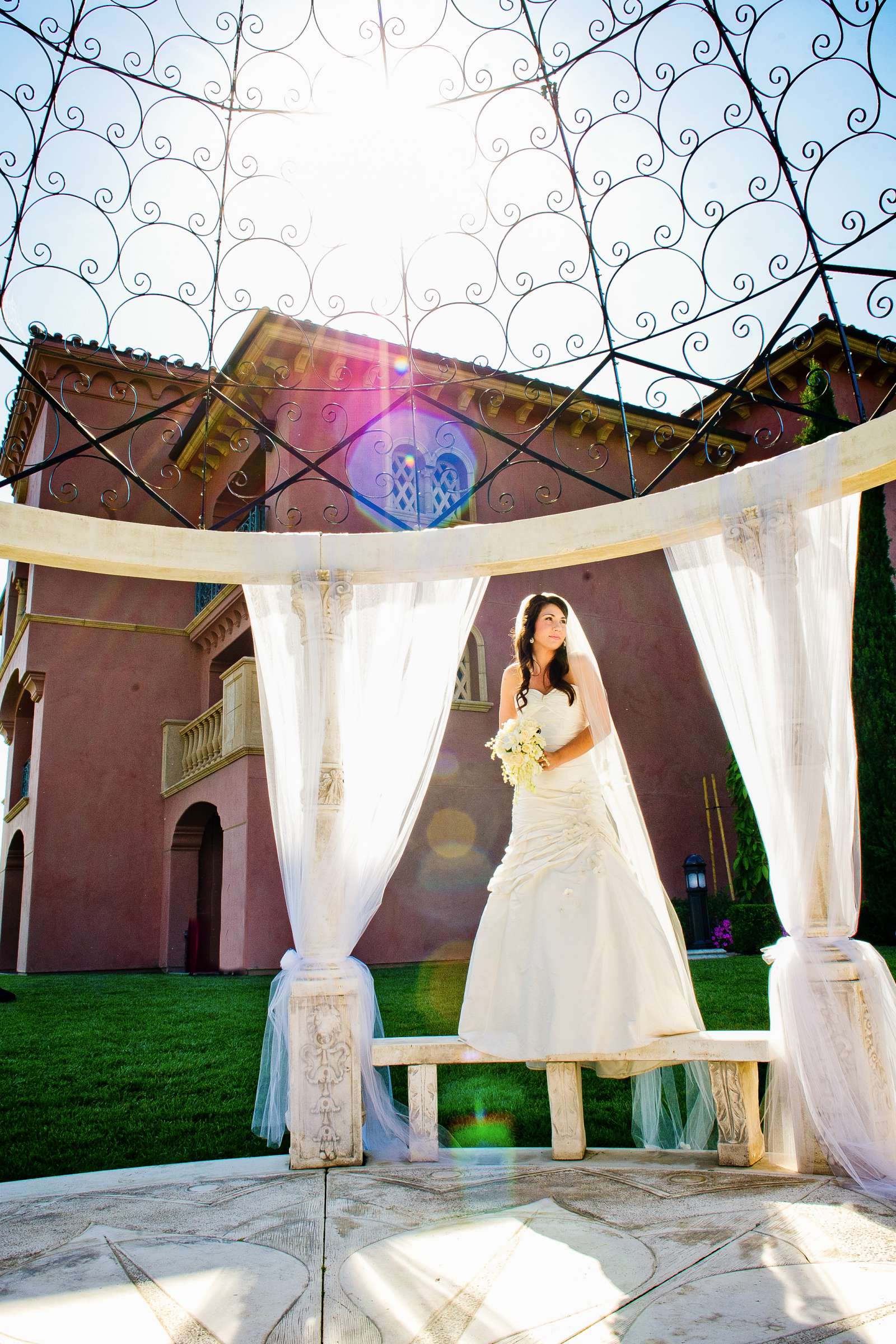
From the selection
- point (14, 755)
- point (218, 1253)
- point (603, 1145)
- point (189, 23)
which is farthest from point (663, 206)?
point (14, 755)

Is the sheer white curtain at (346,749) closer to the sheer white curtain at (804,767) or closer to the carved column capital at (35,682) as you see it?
the sheer white curtain at (804,767)

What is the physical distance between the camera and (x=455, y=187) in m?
6.13

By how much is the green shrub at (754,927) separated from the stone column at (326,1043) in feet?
23.8

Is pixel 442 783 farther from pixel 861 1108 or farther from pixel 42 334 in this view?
pixel 861 1108

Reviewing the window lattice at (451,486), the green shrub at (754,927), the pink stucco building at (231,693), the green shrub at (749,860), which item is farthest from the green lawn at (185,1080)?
the window lattice at (451,486)

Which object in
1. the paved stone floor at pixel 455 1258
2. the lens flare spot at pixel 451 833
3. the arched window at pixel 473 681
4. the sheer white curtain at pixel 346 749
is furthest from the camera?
the arched window at pixel 473 681

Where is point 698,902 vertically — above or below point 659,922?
above

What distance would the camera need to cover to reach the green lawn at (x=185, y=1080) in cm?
500

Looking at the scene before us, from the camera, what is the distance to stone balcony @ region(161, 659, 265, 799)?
12930 mm

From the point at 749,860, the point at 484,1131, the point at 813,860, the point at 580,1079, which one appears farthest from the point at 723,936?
the point at 813,860

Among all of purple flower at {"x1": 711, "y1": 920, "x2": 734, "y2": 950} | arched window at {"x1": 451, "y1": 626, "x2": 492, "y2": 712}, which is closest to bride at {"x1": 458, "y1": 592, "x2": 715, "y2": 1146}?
purple flower at {"x1": 711, "y1": 920, "x2": 734, "y2": 950}

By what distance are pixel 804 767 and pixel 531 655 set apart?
1.68 meters

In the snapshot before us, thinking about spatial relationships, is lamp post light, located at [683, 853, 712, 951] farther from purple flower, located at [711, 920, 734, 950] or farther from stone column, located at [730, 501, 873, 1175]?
stone column, located at [730, 501, 873, 1175]

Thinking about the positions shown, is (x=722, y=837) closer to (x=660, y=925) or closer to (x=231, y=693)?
(x=231, y=693)
